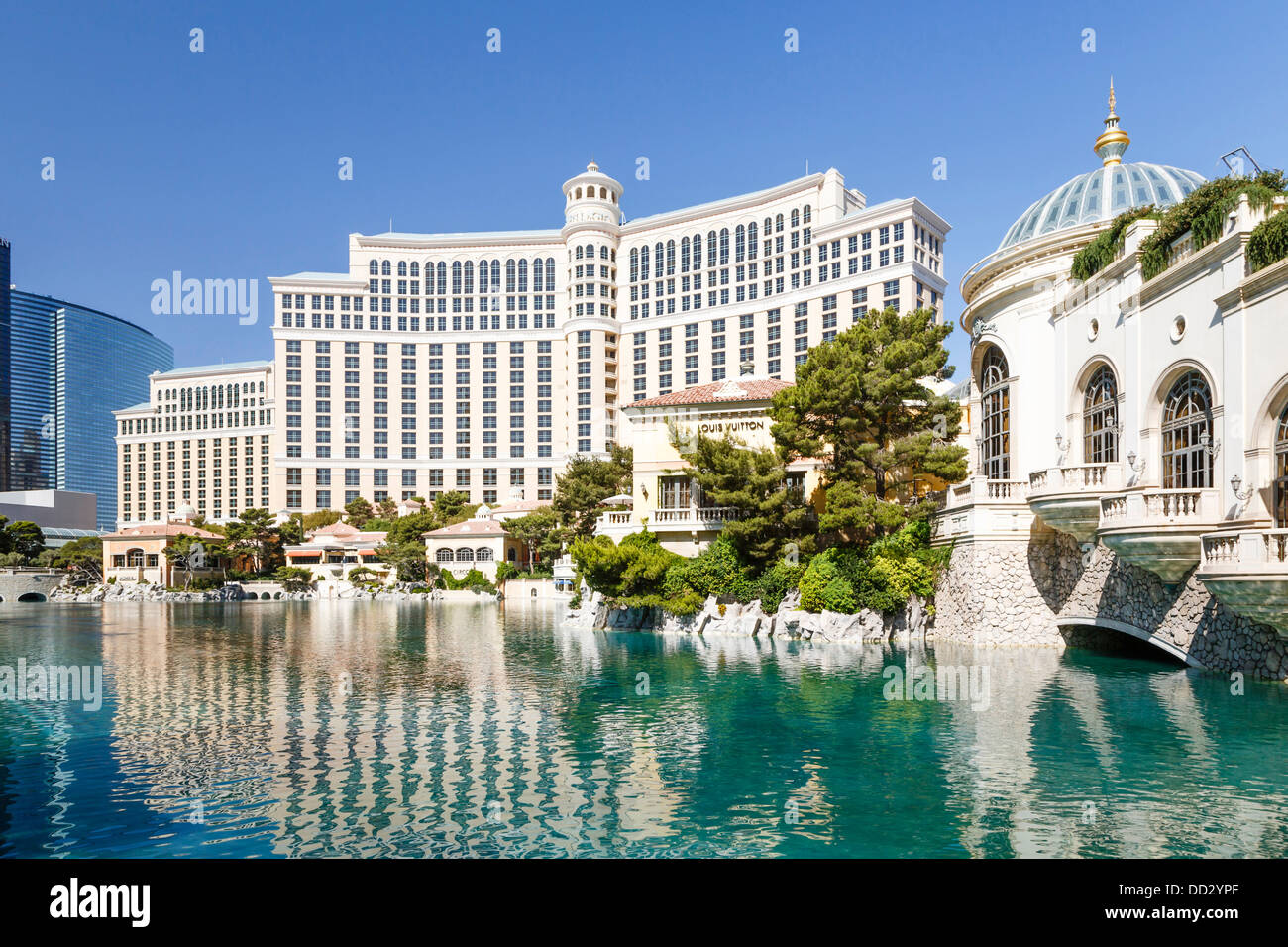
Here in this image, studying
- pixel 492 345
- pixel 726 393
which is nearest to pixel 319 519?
pixel 492 345

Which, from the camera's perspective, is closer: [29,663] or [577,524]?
[29,663]

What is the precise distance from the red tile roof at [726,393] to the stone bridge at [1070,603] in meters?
11.8

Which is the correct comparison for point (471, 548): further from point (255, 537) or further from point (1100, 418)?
point (1100, 418)

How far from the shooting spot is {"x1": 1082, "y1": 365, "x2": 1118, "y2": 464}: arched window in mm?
23120

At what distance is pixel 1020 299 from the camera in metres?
26.6

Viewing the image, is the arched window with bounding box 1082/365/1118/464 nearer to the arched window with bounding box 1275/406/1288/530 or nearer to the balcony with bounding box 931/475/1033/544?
the balcony with bounding box 931/475/1033/544

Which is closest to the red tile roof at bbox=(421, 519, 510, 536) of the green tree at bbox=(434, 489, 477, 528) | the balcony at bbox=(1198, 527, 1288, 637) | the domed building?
the green tree at bbox=(434, 489, 477, 528)

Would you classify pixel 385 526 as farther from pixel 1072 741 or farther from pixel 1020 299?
pixel 1072 741

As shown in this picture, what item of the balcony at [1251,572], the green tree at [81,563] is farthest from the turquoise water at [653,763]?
the green tree at [81,563]

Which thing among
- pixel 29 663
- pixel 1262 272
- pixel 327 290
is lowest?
pixel 29 663

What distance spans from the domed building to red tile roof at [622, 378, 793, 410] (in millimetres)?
9115

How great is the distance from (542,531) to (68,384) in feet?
465
